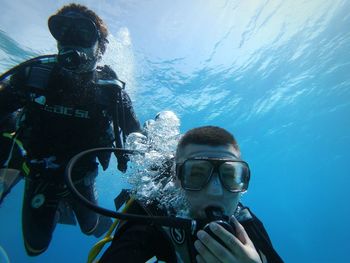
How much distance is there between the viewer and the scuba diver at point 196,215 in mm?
2025

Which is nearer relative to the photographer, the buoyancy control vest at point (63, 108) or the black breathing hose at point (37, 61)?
the black breathing hose at point (37, 61)

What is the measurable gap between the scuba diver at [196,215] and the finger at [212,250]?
0.04 ft

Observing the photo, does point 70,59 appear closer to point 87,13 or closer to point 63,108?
point 63,108

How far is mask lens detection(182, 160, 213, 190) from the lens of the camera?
2688 millimetres

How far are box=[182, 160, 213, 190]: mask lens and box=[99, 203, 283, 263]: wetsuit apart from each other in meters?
0.51

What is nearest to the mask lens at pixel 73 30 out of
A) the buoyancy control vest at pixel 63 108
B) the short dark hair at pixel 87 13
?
the short dark hair at pixel 87 13

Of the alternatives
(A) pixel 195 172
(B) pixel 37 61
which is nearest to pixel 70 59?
(B) pixel 37 61

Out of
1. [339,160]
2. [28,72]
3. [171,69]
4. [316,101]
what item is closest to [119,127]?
[28,72]

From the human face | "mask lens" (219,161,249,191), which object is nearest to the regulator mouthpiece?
the human face

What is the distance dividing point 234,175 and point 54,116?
337 cm

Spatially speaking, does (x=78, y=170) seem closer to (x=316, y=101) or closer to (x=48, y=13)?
(x=48, y=13)

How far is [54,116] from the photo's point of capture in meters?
4.48

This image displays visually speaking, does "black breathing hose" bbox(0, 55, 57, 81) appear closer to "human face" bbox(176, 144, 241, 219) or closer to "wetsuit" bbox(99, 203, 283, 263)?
"wetsuit" bbox(99, 203, 283, 263)

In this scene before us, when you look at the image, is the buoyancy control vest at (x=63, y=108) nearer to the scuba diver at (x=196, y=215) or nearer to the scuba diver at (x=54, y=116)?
the scuba diver at (x=54, y=116)
